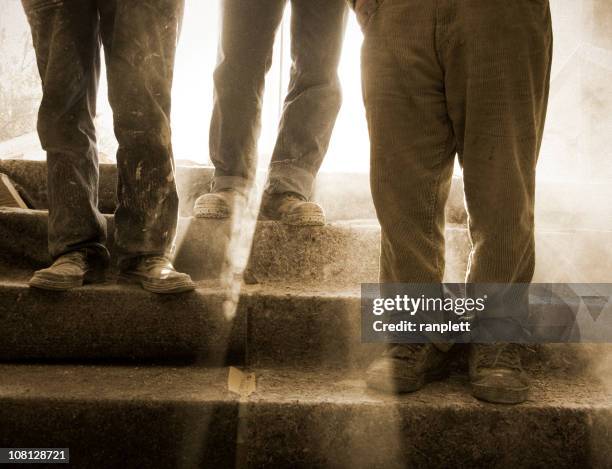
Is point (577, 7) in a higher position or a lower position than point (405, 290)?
higher

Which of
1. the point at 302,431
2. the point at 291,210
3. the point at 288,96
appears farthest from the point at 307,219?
the point at 302,431

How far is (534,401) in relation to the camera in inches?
37.0

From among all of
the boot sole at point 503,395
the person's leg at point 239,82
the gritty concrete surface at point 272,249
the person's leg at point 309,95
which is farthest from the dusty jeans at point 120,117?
the boot sole at point 503,395

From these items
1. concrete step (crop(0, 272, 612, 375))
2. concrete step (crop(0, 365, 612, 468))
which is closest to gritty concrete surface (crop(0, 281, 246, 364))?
concrete step (crop(0, 272, 612, 375))

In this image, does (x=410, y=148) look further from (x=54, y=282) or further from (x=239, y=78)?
(x=54, y=282)

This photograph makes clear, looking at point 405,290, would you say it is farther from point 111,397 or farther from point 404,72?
point 111,397

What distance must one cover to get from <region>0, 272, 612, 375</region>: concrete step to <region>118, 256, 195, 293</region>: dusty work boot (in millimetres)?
40

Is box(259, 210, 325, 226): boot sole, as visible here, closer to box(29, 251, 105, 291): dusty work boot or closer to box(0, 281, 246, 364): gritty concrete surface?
box(0, 281, 246, 364): gritty concrete surface

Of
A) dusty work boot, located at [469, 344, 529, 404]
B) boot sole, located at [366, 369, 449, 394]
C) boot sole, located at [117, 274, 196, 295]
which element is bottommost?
boot sole, located at [366, 369, 449, 394]

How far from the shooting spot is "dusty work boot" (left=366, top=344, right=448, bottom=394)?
0.98 metres

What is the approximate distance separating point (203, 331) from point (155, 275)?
206mm

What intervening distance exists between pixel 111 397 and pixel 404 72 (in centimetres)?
98

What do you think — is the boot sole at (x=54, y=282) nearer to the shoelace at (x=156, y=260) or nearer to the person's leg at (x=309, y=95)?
the shoelace at (x=156, y=260)

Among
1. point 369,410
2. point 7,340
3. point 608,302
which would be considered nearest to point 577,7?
point 608,302
